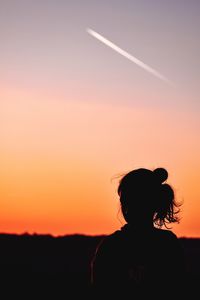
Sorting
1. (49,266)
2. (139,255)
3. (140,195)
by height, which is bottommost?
(49,266)

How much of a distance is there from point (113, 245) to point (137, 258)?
20 cm

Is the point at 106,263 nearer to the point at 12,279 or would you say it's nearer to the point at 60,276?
the point at 12,279

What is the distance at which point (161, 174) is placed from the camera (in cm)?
391

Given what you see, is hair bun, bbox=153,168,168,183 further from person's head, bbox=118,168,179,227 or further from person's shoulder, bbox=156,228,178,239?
person's shoulder, bbox=156,228,178,239

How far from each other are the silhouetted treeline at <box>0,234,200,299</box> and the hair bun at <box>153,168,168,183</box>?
0.61 m

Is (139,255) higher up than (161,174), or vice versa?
(161,174)

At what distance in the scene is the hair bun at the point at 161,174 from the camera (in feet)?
12.7

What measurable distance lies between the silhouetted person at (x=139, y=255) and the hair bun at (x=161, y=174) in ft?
0.19

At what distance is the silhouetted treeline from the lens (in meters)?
18.3

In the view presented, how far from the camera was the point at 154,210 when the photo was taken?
383cm

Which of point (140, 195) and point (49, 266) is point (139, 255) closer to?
point (140, 195)

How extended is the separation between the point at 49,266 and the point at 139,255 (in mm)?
28151

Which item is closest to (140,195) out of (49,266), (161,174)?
(161,174)

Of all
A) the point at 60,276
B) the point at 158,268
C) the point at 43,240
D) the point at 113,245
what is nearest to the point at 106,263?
the point at 113,245
